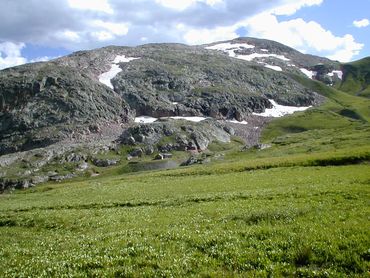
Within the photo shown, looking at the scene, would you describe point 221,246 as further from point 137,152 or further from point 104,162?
point 137,152

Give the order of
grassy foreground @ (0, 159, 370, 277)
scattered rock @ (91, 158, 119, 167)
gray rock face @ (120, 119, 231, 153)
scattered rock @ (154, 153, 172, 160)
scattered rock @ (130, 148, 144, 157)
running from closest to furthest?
grassy foreground @ (0, 159, 370, 277)
scattered rock @ (91, 158, 119, 167)
scattered rock @ (154, 153, 172, 160)
scattered rock @ (130, 148, 144, 157)
gray rock face @ (120, 119, 231, 153)

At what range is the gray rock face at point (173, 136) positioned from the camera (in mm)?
172000

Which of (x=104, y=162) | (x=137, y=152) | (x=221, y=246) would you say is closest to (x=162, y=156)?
(x=137, y=152)

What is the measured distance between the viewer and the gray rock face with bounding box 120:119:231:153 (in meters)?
172

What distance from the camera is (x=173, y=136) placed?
582ft

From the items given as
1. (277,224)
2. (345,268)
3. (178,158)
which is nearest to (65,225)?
(277,224)

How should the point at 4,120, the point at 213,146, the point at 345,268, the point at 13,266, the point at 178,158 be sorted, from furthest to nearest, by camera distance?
the point at 4,120
the point at 213,146
the point at 178,158
the point at 13,266
the point at 345,268

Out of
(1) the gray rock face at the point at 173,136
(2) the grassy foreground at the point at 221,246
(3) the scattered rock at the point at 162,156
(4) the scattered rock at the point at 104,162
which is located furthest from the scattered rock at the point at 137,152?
(2) the grassy foreground at the point at 221,246

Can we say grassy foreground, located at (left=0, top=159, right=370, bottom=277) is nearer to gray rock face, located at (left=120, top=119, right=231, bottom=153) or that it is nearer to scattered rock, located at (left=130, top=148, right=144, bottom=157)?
scattered rock, located at (left=130, top=148, right=144, bottom=157)

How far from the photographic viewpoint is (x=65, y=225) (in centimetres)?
2978

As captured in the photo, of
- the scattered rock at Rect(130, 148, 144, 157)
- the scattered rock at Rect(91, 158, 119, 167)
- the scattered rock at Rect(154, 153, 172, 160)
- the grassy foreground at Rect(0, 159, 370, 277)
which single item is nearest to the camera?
the grassy foreground at Rect(0, 159, 370, 277)

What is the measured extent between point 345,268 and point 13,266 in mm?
14027

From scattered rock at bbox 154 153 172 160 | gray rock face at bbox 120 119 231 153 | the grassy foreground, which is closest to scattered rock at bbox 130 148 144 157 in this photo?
gray rock face at bbox 120 119 231 153

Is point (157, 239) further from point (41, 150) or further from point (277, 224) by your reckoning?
point (41, 150)
